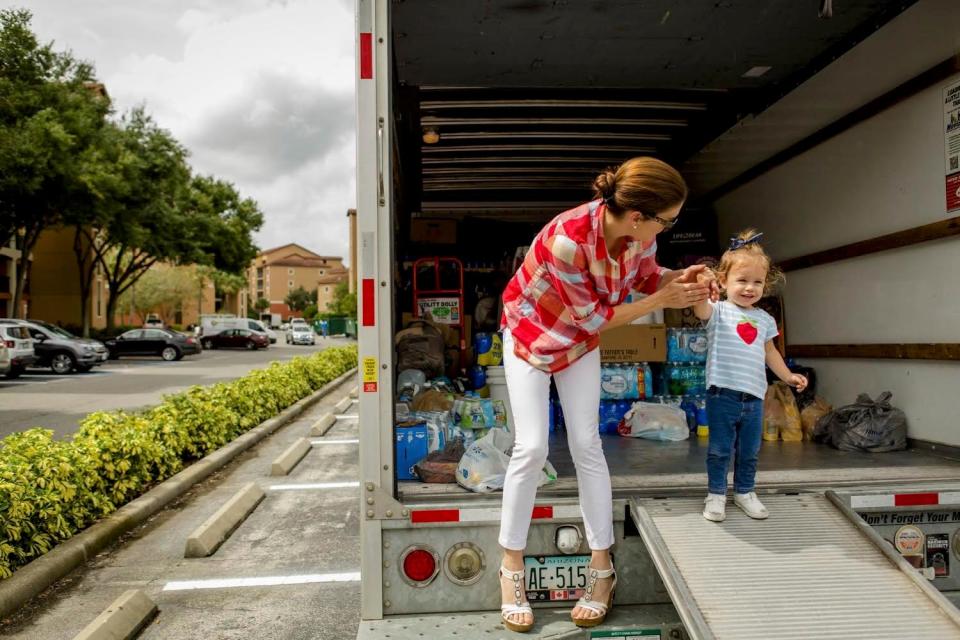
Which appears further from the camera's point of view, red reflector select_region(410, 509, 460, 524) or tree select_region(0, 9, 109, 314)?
tree select_region(0, 9, 109, 314)

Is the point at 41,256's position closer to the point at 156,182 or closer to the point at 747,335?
the point at 156,182

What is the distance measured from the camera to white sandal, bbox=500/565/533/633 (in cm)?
241

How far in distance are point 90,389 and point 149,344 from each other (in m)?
13.0

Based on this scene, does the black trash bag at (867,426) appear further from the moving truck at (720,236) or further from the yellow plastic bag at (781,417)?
the yellow plastic bag at (781,417)

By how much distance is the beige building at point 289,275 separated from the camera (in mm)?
140000

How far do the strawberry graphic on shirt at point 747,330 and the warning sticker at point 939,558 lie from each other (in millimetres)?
1039

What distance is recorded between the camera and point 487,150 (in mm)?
5957

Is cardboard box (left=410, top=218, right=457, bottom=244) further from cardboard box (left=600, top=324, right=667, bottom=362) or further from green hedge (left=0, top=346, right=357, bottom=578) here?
green hedge (left=0, top=346, right=357, bottom=578)

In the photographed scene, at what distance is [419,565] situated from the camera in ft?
8.33

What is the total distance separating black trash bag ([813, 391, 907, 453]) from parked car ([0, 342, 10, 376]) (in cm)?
1964

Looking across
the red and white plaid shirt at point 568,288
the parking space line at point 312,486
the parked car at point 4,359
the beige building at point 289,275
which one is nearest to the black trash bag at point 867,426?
the red and white plaid shirt at point 568,288

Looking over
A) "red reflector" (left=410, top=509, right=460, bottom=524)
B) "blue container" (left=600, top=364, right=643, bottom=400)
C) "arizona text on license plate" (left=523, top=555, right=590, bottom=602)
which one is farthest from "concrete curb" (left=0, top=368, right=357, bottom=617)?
"blue container" (left=600, top=364, right=643, bottom=400)

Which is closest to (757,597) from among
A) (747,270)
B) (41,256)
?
(747,270)

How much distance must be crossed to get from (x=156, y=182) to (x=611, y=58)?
2705 centimetres
